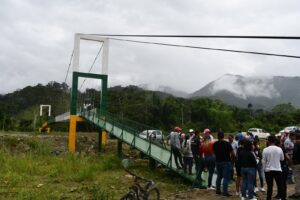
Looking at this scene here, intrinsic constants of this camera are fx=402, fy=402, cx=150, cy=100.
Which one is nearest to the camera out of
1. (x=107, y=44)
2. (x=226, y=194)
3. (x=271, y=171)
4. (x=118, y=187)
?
(x=271, y=171)

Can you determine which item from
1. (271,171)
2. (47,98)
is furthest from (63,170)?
(47,98)

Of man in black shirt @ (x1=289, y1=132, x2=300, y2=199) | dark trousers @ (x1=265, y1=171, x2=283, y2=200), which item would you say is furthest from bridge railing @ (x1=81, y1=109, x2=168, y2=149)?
dark trousers @ (x1=265, y1=171, x2=283, y2=200)

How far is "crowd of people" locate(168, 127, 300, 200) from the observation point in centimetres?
722

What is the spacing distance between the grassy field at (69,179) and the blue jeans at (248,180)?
8.95ft

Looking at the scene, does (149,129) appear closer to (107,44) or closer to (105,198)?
(105,198)

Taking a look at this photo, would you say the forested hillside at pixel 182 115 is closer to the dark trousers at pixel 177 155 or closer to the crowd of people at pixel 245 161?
the dark trousers at pixel 177 155

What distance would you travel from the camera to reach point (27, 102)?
73.9m

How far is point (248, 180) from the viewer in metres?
7.55

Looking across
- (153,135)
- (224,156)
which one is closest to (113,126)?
A: (153,135)

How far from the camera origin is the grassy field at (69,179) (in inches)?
384

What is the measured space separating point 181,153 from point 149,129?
5.43m

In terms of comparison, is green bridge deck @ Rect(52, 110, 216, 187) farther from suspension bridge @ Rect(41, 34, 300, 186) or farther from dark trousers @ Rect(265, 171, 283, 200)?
dark trousers @ Rect(265, 171, 283, 200)

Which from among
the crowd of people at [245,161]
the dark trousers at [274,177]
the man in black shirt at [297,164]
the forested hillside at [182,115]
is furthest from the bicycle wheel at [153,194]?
the forested hillside at [182,115]

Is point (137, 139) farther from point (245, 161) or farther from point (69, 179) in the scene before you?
point (245, 161)
